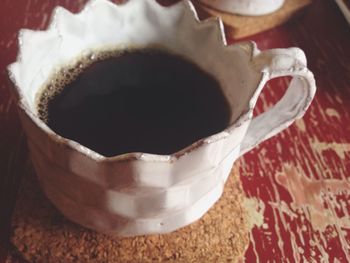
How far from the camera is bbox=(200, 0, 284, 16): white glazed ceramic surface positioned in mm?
787

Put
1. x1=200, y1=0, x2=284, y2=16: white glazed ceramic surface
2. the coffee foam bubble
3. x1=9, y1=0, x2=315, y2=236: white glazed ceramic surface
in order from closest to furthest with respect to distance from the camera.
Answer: x1=9, y1=0, x2=315, y2=236: white glazed ceramic surface < the coffee foam bubble < x1=200, y1=0, x2=284, y2=16: white glazed ceramic surface

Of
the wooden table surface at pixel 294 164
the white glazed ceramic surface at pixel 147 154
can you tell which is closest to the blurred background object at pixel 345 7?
the wooden table surface at pixel 294 164

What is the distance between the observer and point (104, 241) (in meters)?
0.50

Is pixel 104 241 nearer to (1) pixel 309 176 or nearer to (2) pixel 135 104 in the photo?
(2) pixel 135 104

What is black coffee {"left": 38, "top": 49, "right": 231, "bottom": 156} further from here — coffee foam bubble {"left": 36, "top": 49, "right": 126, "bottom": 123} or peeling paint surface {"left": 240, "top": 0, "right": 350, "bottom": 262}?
peeling paint surface {"left": 240, "top": 0, "right": 350, "bottom": 262}

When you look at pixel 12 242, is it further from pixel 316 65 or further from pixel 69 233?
pixel 316 65

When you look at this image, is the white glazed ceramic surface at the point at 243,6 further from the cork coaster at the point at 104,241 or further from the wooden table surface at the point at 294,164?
the cork coaster at the point at 104,241

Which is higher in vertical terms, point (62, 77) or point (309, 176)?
point (62, 77)

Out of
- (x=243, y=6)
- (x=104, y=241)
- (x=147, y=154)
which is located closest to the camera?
(x=147, y=154)

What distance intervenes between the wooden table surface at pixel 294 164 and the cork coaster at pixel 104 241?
0.10 ft

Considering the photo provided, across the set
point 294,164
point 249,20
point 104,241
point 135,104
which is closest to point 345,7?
point 249,20

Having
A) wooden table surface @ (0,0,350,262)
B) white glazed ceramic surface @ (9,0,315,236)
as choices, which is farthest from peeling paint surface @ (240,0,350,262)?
white glazed ceramic surface @ (9,0,315,236)

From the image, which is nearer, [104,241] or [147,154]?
[147,154]

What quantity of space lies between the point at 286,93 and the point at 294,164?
0.55 ft
